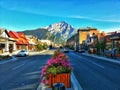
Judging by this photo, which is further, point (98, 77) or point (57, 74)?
point (98, 77)

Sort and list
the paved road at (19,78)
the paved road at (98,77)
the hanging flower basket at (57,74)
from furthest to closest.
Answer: the paved road at (19,78), the paved road at (98,77), the hanging flower basket at (57,74)

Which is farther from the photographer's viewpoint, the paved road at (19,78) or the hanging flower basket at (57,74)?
the paved road at (19,78)

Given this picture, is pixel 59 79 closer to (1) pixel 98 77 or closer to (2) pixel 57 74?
(2) pixel 57 74

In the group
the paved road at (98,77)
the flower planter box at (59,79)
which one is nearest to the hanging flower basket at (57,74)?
the flower planter box at (59,79)

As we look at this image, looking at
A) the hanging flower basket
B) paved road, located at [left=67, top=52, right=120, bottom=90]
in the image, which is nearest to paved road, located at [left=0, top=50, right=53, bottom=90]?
the hanging flower basket

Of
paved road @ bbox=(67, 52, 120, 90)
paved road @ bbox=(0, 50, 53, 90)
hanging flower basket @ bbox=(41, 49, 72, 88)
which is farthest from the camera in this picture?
paved road @ bbox=(0, 50, 53, 90)

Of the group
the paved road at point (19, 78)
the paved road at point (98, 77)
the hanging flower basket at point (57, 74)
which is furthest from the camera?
the paved road at point (19, 78)

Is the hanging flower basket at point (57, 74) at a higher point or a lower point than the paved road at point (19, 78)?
higher

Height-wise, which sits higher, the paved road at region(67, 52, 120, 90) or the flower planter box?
the flower planter box

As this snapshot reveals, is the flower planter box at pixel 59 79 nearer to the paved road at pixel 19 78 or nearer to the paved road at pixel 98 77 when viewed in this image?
the paved road at pixel 98 77

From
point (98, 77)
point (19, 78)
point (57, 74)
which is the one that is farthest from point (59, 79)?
point (98, 77)

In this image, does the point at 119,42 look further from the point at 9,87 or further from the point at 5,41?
the point at 9,87

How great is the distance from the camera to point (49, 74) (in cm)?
1070

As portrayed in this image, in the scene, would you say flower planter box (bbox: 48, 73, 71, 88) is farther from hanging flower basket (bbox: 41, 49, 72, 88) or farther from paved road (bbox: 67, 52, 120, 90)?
paved road (bbox: 67, 52, 120, 90)
